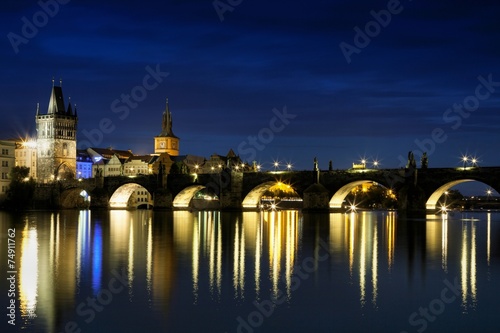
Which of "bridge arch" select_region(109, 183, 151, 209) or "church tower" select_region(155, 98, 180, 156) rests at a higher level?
"church tower" select_region(155, 98, 180, 156)

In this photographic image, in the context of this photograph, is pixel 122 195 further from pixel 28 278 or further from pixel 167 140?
pixel 28 278

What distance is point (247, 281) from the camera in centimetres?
2389

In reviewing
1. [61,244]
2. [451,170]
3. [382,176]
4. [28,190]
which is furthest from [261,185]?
[61,244]

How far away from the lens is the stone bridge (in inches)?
2955

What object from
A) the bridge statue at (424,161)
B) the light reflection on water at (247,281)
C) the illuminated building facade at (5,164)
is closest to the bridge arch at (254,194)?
the bridge statue at (424,161)

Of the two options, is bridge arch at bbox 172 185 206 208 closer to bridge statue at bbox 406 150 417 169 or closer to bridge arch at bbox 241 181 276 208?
bridge arch at bbox 241 181 276 208

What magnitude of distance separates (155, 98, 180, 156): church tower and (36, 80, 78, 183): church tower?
44.5 m

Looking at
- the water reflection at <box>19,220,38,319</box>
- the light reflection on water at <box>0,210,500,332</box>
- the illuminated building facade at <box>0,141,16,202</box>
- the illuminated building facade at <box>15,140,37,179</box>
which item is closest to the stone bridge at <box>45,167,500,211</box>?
the illuminated building facade at <box>0,141,16,202</box>

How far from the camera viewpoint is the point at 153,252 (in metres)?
33.7

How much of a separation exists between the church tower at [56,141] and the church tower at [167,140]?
44.5 m

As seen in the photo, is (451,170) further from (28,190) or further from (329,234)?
(28,190)

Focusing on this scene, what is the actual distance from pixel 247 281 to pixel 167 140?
528 ft

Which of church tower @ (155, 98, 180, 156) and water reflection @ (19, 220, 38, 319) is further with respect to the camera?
church tower @ (155, 98, 180, 156)

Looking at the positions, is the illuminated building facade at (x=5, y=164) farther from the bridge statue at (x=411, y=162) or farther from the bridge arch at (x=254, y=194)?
the bridge statue at (x=411, y=162)
